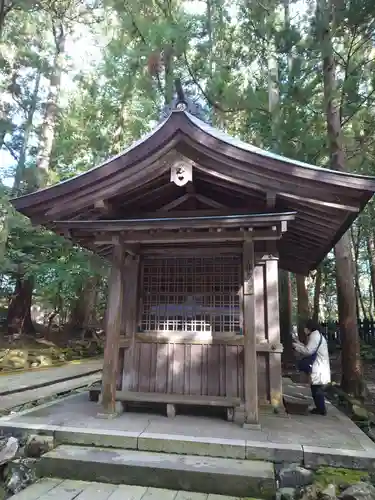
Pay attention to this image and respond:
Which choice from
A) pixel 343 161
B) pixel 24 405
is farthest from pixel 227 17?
pixel 24 405

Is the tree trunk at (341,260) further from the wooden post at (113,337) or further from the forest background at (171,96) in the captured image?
the wooden post at (113,337)

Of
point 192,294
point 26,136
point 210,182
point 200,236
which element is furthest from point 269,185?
point 26,136

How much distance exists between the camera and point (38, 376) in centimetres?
1059

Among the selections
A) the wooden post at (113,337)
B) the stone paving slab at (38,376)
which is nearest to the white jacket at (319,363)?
the wooden post at (113,337)

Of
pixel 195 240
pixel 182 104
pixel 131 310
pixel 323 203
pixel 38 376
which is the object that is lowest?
pixel 38 376

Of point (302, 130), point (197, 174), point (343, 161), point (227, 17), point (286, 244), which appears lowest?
point (286, 244)

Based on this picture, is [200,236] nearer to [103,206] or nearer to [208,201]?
A: [208,201]

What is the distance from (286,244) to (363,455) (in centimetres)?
409

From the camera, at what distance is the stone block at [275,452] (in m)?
3.67

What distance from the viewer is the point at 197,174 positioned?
17.7ft

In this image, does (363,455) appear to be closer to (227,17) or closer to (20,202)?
(20,202)

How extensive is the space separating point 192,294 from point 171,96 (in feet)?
30.7

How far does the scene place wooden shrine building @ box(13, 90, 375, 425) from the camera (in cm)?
474

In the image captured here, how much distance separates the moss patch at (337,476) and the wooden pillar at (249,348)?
107 cm
